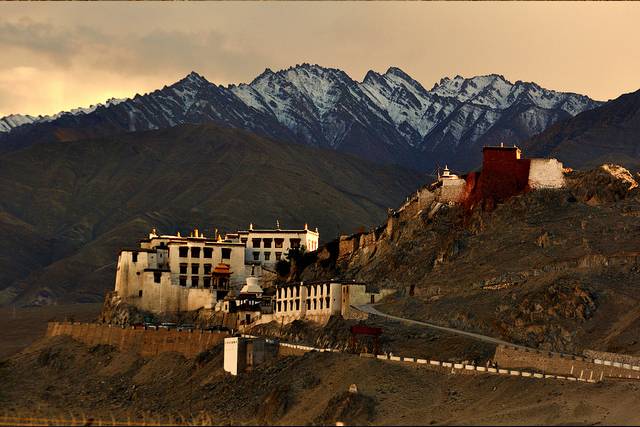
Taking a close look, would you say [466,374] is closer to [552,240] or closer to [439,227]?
[552,240]

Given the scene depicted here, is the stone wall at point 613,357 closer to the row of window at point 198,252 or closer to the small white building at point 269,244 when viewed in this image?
the row of window at point 198,252

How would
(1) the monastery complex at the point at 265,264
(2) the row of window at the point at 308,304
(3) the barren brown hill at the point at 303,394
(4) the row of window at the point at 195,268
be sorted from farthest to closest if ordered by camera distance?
1. (4) the row of window at the point at 195,268
2. (1) the monastery complex at the point at 265,264
3. (2) the row of window at the point at 308,304
4. (3) the barren brown hill at the point at 303,394

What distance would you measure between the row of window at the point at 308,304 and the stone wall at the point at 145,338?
7332 millimetres

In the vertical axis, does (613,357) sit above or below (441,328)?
below

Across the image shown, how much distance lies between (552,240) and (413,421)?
4105cm

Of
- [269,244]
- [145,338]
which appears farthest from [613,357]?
[269,244]

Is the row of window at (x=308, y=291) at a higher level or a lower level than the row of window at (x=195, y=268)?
lower

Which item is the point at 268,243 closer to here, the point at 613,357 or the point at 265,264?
the point at 265,264

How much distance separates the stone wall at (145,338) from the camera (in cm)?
13475

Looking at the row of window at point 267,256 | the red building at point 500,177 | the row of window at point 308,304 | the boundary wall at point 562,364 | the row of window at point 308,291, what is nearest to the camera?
the boundary wall at point 562,364

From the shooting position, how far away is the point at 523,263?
13025 cm

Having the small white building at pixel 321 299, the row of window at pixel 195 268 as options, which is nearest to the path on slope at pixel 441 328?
the small white building at pixel 321 299

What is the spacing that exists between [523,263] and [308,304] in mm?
19344

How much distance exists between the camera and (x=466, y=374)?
104438 mm
